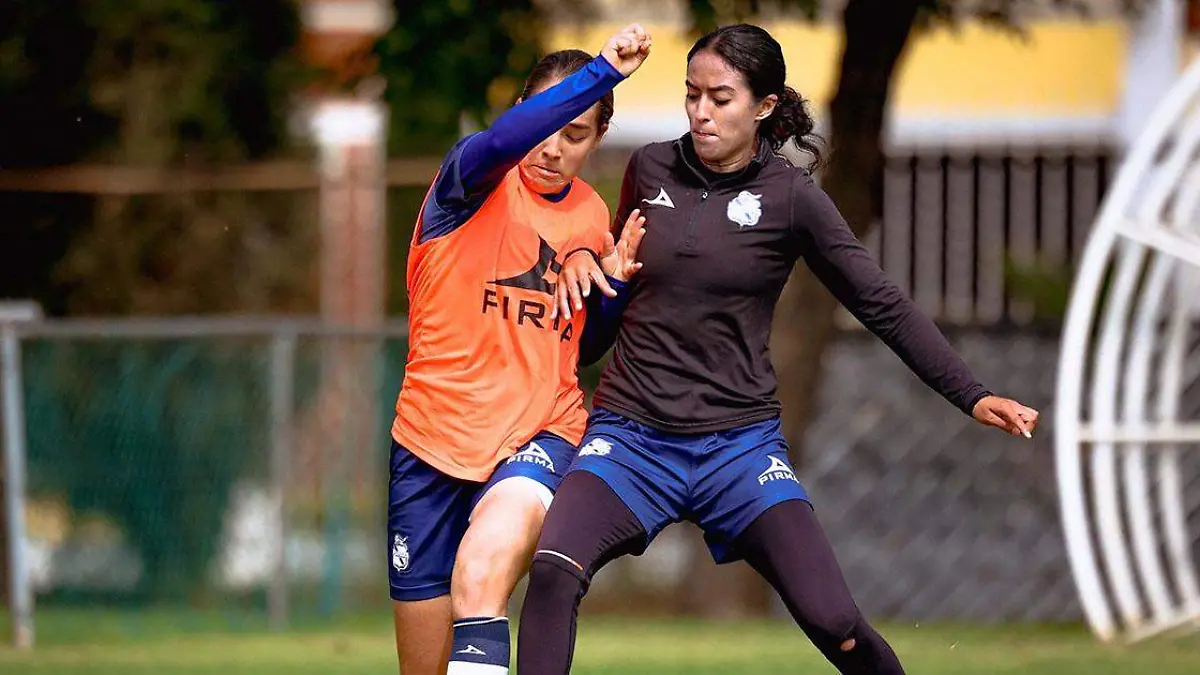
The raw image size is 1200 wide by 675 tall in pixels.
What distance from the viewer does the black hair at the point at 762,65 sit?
596cm

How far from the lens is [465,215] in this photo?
5938 millimetres

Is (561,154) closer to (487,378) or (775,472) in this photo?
→ (487,378)

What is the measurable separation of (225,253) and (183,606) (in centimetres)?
305

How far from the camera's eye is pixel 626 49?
18.5 feet

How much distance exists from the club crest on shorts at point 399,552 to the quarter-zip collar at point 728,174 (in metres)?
1.29

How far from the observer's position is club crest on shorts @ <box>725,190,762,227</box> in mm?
5938

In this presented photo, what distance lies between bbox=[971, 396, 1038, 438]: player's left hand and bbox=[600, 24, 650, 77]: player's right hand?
130cm

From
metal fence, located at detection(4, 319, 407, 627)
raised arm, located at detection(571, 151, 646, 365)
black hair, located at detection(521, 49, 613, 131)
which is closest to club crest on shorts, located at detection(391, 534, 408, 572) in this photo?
raised arm, located at detection(571, 151, 646, 365)

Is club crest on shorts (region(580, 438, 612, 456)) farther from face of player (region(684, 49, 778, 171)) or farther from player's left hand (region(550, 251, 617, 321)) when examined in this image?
face of player (region(684, 49, 778, 171))

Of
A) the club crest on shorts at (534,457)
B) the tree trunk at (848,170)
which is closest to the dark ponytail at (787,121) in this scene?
the club crest on shorts at (534,457)

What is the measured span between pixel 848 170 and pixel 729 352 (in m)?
7.32

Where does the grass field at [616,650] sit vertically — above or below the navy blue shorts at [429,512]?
below

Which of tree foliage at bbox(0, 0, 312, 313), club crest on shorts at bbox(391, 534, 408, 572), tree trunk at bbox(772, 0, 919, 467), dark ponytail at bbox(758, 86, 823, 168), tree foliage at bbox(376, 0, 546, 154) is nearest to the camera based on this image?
club crest on shorts at bbox(391, 534, 408, 572)

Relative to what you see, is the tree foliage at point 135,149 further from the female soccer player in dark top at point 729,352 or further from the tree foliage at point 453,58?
the female soccer player in dark top at point 729,352
